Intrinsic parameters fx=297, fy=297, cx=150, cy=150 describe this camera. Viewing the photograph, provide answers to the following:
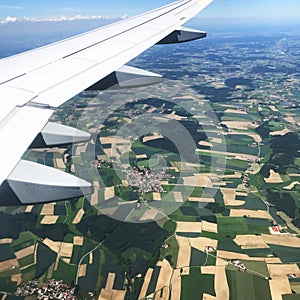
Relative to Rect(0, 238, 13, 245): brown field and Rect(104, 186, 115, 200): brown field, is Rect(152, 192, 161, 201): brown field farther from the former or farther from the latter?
Rect(0, 238, 13, 245): brown field

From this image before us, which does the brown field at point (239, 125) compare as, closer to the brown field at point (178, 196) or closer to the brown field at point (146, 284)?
the brown field at point (178, 196)

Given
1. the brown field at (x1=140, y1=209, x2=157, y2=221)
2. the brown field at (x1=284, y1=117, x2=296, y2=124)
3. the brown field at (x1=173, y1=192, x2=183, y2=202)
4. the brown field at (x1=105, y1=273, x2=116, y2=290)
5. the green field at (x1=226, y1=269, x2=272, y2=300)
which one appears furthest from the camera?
the brown field at (x1=284, y1=117, x2=296, y2=124)

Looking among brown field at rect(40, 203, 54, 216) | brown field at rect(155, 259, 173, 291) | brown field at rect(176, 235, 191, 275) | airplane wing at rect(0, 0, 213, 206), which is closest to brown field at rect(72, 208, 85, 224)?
brown field at rect(40, 203, 54, 216)

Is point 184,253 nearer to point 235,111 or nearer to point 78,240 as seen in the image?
point 78,240

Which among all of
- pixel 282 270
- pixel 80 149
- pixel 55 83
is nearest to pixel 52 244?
pixel 282 270

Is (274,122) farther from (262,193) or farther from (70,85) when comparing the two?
(70,85)

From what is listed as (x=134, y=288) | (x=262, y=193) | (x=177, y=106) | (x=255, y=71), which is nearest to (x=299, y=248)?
(x=262, y=193)

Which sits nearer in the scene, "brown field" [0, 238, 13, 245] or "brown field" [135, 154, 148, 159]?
"brown field" [0, 238, 13, 245]
